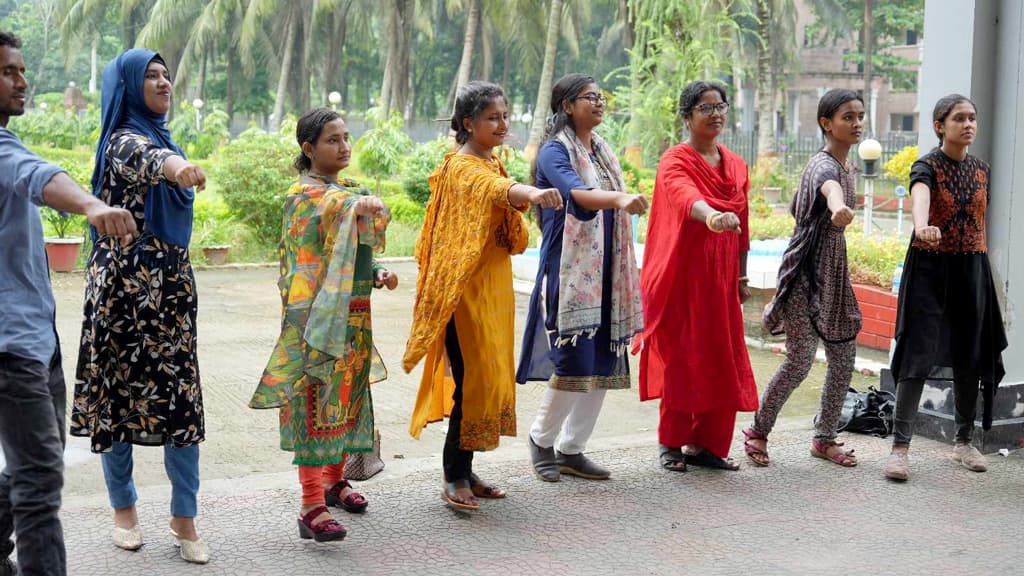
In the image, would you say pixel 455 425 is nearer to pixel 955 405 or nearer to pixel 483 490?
pixel 483 490

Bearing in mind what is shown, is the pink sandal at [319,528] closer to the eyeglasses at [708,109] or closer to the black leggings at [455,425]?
the black leggings at [455,425]

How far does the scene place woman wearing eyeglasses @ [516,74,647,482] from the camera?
4824 millimetres

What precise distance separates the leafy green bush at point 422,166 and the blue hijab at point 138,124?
11.4 meters

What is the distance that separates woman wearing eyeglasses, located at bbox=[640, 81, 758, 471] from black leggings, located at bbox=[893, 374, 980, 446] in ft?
2.32

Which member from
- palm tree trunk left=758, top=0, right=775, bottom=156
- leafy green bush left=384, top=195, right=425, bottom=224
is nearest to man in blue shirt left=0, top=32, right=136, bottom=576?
leafy green bush left=384, top=195, right=425, bottom=224

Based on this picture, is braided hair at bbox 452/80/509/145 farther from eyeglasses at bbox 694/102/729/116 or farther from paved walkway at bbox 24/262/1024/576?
paved walkway at bbox 24/262/1024/576

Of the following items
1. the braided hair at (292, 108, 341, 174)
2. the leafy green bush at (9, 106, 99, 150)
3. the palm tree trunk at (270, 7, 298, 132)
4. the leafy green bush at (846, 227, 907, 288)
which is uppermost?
the palm tree trunk at (270, 7, 298, 132)

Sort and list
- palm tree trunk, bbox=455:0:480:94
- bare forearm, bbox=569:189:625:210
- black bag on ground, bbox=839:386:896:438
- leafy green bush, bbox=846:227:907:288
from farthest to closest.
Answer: palm tree trunk, bbox=455:0:480:94
leafy green bush, bbox=846:227:907:288
black bag on ground, bbox=839:386:896:438
bare forearm, bbox=569:189:625:210

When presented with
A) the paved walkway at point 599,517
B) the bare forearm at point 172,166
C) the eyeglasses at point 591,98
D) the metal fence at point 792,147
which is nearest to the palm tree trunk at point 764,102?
the metal fence at point 792,147

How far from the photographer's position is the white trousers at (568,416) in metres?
4.98

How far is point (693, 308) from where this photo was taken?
200 inches

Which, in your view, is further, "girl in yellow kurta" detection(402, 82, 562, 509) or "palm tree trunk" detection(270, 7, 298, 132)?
"palm tree trunk" detection(270, 7, 298, 132)

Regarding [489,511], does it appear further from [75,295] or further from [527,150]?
[527,150]

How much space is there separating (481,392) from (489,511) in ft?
1.69
